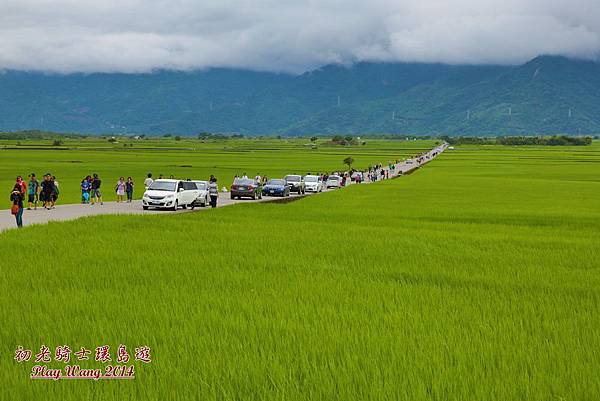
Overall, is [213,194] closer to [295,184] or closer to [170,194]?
[170,194]

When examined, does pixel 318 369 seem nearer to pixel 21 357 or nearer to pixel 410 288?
pixel 21 357

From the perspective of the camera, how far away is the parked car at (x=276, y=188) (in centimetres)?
5722

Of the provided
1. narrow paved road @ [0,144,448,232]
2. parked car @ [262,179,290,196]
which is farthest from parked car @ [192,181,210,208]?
parked car @ [262,179,290,196]

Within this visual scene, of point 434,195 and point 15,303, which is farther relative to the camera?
point 434,195

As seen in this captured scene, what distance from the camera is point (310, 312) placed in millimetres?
11391

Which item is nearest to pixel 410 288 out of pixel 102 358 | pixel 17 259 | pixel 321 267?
pixel 321 267

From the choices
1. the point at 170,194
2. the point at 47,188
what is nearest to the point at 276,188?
the point at 170,194

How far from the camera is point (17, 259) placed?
17.6 metres

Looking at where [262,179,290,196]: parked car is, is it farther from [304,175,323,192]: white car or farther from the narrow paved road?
the narrow paved road

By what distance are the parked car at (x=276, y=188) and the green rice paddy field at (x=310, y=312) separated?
105ft

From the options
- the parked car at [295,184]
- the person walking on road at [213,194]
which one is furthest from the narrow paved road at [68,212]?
the parked car at [295,184]

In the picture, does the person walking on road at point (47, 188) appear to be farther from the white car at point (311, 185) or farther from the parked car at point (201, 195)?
the white car at point (311, 185)

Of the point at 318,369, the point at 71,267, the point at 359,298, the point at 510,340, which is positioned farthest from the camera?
the point at 71,267

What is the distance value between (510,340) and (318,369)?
3098 millimetres
